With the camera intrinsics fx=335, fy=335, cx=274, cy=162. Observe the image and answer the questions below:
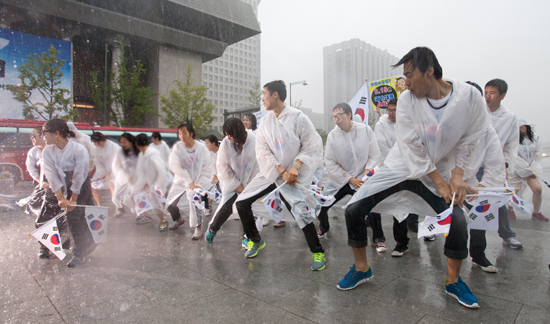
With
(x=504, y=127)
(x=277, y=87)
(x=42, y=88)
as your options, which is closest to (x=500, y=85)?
(x=504, y=127)

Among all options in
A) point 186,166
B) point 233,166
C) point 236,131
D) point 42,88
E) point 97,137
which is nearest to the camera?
point 236,131

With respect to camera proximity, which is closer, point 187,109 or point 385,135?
point 385,135

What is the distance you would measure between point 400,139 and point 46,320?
9.34 ft

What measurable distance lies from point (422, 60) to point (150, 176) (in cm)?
461

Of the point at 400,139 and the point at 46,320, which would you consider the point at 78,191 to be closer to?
the point at 46,320

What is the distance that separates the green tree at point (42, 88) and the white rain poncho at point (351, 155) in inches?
775

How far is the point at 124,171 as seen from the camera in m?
5.62

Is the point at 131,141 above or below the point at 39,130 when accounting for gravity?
below

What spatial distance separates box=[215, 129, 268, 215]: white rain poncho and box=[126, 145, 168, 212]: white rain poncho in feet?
5.94

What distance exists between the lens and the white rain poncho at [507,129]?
371 cm

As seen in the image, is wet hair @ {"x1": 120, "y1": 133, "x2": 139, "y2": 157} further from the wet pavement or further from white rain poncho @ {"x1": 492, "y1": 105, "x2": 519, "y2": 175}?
white rain poncho @ {"x1": 492, "y1": 105, "x2": 519, "y2": 175}

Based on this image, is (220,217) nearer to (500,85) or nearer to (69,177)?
(69,177)

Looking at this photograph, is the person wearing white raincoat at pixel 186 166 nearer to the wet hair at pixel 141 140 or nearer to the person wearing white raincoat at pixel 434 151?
the wet hair at pixel 141 140

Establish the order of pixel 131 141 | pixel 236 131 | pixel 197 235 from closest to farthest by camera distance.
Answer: pixel 236 131 < pixel 197 235 < pixel 131 141
